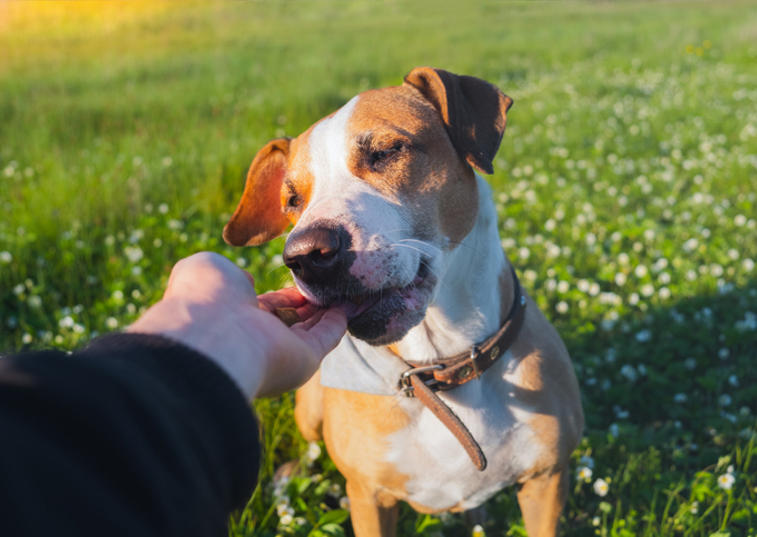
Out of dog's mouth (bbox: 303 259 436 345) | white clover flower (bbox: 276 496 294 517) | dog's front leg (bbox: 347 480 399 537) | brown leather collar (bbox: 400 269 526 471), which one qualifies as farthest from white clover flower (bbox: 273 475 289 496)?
dog's mouth (bbox: 303 259 436 345)

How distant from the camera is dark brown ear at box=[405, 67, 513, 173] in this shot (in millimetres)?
2170

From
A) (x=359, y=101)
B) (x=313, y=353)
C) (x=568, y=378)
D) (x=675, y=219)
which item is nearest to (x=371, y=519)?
(x=568, y=378)

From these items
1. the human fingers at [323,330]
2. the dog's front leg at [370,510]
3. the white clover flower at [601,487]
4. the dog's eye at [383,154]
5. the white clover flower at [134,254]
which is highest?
the dog's eye at [383,154]

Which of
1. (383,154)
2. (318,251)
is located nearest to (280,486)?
(318,251)

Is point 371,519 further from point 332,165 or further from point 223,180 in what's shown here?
point 223,180

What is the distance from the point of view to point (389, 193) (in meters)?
2.04

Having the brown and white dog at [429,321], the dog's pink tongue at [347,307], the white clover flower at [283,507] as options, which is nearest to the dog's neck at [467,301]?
the brown and white dog at [429,321]

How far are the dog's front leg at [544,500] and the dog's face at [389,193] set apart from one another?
106 centimetres

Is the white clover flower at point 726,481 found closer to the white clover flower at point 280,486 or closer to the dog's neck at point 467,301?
the dog's neck at point 467,301

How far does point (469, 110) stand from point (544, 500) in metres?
1.71

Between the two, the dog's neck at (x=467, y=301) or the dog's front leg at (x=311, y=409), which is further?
the dog's front leg at (x=311, y=409)

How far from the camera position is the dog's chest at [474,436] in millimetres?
2307

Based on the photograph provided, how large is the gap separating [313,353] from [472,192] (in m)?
1.04

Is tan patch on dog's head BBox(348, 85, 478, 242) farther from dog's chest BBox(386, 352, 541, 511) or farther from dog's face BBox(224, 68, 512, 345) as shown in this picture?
dog's chest BBox(386, 352, 541, 511)
